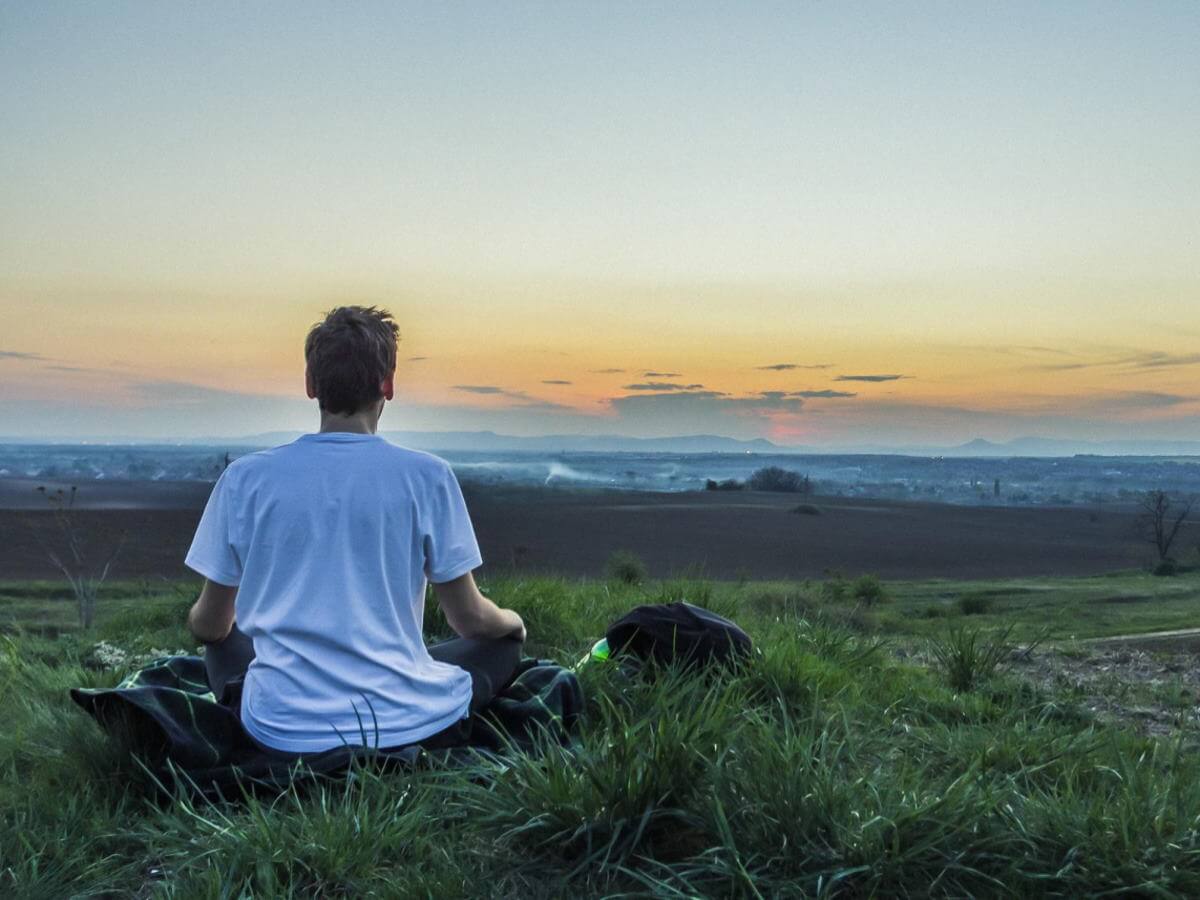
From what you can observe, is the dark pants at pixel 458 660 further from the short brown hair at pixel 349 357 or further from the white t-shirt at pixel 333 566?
the short brown hair at pixel 349 357

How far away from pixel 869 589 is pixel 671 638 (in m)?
12.0

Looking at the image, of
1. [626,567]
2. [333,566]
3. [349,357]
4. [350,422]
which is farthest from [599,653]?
[626,567]

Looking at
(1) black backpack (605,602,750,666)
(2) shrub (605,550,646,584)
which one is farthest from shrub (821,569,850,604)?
(1) black backpack (605,602,750,666)

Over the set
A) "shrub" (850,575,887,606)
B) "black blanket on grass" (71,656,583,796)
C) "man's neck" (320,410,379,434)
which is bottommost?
"shrub" (850,575,887,606)

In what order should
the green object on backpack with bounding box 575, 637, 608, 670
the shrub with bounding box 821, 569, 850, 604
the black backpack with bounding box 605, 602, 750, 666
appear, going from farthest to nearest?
the shrub with bounding box 821, 569, 850, 604 → the black backpack with bounding box 605, 602, 750, 666 → the green object on backpack with bounding box 575, 637, 608, 670

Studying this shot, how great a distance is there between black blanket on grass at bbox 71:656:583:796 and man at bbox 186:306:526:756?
0.20 ft

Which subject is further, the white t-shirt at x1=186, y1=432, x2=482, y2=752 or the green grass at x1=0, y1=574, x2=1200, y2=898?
the white t-shirt at x1=186, y1=432, x2=482, y2=752

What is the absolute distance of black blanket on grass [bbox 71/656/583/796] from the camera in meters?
3.11

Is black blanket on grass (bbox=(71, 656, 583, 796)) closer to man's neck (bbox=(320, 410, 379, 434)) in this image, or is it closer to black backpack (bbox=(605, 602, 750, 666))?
black backpack (bbox=(605, 602, 750, 666))

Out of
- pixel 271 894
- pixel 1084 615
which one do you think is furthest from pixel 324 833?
pixel 1084 615

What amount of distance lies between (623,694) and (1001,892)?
1630 millimetres

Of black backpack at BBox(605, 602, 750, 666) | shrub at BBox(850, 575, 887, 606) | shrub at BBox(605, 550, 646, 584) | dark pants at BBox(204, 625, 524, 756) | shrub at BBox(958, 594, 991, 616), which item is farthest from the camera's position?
shrub at BBox(958, 594, 991, 616)

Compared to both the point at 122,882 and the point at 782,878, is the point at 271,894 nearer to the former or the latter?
the point at 122,882

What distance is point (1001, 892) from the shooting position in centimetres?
240
